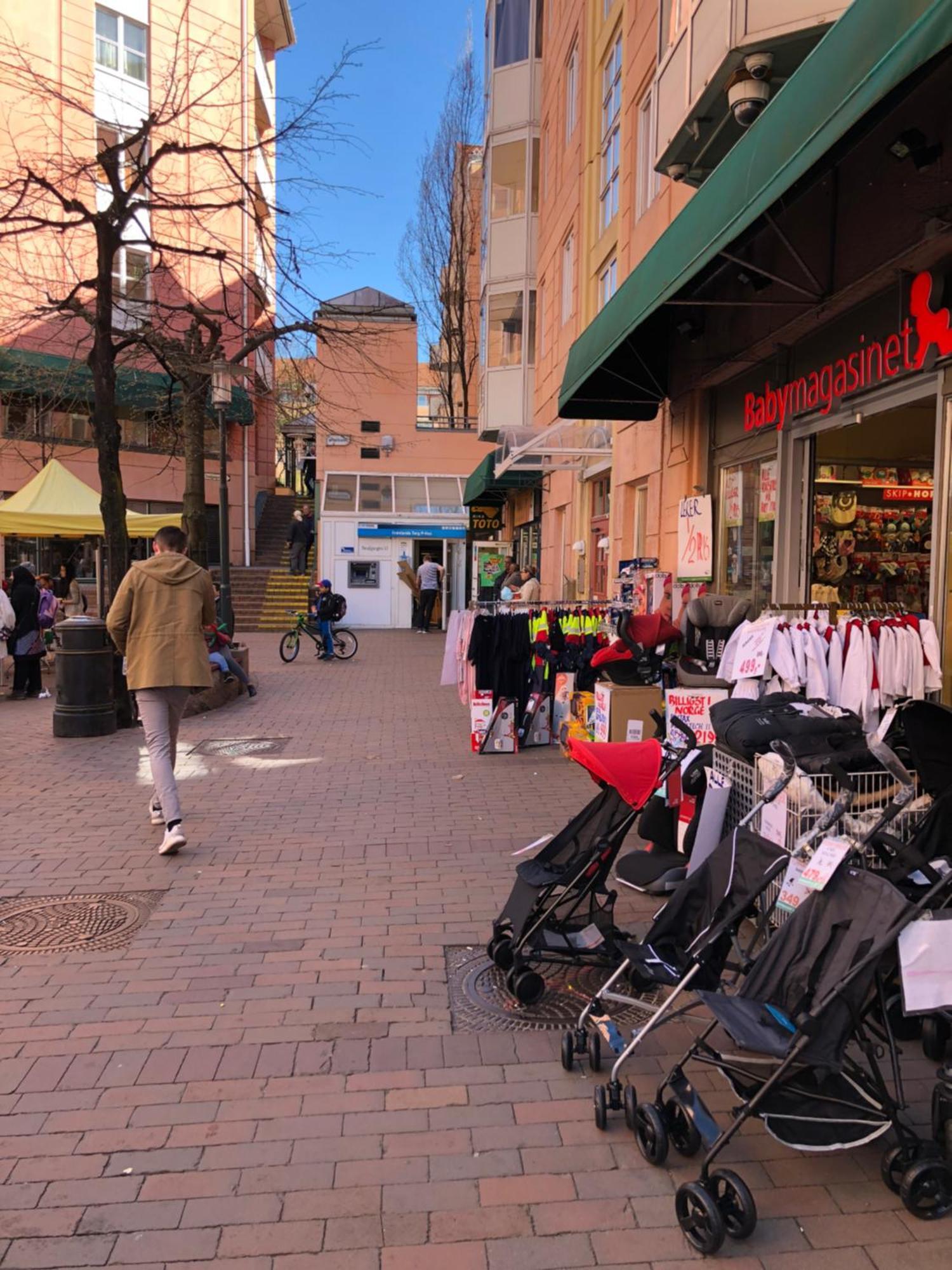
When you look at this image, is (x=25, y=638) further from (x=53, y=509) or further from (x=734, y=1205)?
(x=734, y=1205)

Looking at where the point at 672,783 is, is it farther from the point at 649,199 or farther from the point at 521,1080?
the point at 649,199

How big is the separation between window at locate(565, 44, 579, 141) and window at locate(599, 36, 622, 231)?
1.65 m

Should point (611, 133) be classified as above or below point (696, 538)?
above

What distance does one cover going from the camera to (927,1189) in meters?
2.42

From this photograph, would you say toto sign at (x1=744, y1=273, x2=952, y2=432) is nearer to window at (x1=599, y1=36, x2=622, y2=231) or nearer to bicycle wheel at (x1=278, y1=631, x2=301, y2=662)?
window at (x1=599, y1=36, x2=622, y2=231)

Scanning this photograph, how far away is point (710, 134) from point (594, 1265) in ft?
25.1

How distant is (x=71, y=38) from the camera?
2433 centimetres

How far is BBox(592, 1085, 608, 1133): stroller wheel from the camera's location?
A: 2822 millimetres

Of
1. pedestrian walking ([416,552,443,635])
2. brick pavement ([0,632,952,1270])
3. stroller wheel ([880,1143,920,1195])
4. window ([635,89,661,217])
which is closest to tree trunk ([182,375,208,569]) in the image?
window ([635,89,661,217])

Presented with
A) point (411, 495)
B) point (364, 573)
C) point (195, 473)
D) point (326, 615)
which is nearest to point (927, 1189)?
point (195, 473)

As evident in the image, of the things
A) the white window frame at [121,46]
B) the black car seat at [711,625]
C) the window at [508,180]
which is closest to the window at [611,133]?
the window at [508,180]

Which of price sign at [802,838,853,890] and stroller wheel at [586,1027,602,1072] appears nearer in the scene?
price sign at [802,838,853,890]

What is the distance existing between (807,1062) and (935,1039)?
1.21 m

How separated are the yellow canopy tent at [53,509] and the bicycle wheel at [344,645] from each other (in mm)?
4121
